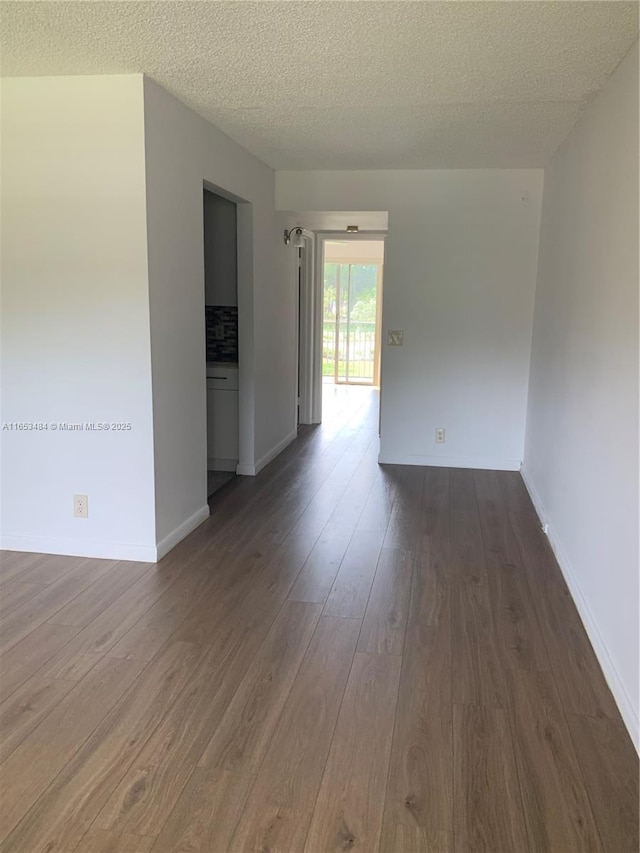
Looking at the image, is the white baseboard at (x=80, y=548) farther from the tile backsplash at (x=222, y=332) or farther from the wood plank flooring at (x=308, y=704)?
the tile backsplash at (x=222, y=332)

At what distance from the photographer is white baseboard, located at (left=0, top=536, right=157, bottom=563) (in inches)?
136

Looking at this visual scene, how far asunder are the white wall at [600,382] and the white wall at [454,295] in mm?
890

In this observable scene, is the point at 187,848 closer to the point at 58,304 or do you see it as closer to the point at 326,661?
the point at 326,661

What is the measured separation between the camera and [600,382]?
2764 mm

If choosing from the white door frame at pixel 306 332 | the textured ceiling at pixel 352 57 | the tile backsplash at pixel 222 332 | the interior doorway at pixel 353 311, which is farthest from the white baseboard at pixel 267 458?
the interior doorway at pixel 353 311

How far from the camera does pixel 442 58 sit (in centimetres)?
270

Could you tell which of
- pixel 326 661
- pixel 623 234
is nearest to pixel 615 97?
pixel 623 234

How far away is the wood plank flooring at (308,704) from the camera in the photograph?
1.74 m

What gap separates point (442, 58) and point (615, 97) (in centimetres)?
78

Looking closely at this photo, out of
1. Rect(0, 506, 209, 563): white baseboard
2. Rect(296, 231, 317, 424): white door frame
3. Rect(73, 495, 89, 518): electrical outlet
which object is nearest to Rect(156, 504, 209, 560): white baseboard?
Rect(0, 506, 209, 563): white baseboard

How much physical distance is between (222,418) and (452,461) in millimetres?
1967

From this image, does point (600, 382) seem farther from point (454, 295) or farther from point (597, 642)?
point (454, 295)

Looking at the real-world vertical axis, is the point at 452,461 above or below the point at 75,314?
below

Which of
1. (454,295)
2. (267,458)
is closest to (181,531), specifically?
(267,458)
